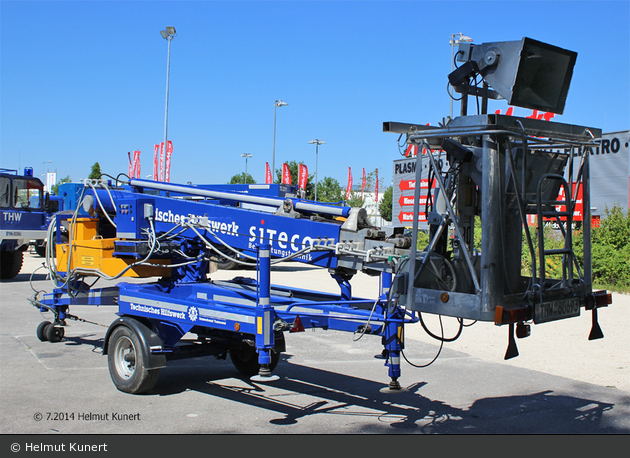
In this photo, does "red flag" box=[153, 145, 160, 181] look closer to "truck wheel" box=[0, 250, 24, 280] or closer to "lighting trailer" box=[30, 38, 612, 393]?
"truck wheel" box=[0, 250, 24, 280]

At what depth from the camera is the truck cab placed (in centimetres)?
1962

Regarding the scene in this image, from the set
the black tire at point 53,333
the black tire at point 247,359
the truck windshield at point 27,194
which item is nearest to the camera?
the black tire at point 247,359

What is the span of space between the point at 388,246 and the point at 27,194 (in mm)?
18222

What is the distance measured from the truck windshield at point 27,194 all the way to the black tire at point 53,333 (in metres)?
12.2

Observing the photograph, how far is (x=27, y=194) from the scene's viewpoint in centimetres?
2045

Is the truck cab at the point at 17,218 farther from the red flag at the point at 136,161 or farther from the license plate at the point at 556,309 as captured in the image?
the red flag at the point at 136,161

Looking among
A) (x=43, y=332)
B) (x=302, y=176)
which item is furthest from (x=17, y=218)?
(x=302, y=176)

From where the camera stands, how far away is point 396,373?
5.80 metres

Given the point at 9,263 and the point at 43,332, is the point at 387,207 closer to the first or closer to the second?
the point at 9,263

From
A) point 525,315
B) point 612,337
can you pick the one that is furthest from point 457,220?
point 612,337

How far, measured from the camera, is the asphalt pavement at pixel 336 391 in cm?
589

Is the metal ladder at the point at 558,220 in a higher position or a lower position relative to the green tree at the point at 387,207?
lower

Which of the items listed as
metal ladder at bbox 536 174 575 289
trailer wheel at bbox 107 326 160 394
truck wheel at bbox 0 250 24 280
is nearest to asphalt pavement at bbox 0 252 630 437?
trailer wheel at bbox 107 326 160 394

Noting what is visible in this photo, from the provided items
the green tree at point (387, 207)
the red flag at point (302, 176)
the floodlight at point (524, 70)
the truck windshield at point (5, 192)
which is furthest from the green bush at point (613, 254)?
the green tree at point (387, 207)
